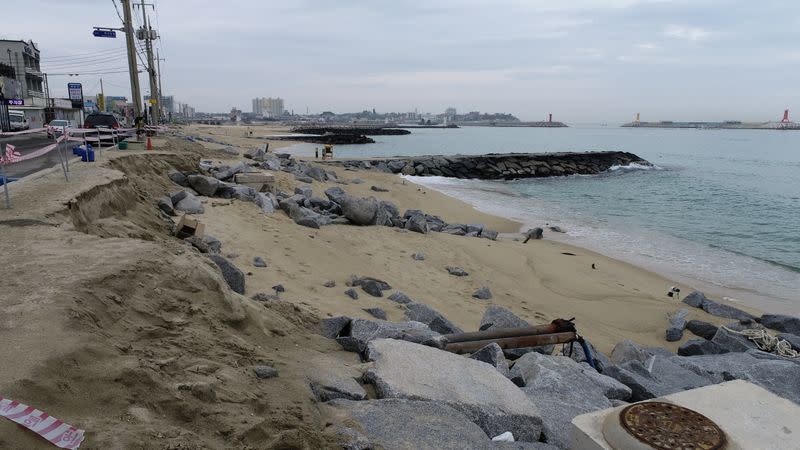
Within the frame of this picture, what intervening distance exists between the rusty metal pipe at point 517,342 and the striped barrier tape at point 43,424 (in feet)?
11.0

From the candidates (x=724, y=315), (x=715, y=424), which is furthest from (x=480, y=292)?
(x=715, y=424)

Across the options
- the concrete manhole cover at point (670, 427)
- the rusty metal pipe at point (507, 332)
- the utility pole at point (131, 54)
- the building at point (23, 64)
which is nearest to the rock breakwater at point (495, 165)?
the utility pole at point (131, 54)

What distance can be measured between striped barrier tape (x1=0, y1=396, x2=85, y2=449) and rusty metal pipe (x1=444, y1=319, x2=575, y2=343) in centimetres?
348

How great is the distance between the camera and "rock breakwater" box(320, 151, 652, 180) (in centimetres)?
3253

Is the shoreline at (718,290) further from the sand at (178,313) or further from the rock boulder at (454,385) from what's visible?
the rock boulder at (454,385)

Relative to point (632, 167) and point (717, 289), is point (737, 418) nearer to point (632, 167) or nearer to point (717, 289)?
point (717, 289)

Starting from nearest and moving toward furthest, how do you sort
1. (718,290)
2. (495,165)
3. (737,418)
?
(737,418)
(718,290)
(495,165)

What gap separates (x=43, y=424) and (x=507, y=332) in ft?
14.0

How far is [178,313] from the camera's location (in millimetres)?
3830

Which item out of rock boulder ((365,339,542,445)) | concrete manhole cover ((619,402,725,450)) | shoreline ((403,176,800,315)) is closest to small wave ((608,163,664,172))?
shoreline ((403,176,800,315))

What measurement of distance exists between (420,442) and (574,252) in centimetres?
1129

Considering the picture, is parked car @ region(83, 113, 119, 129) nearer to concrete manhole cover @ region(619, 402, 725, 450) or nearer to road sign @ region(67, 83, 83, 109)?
concrete manhole cover @ region(619, 402, 725, 450)

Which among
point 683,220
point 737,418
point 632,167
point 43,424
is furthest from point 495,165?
point 43,424

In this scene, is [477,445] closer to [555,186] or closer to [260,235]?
[260,235]
